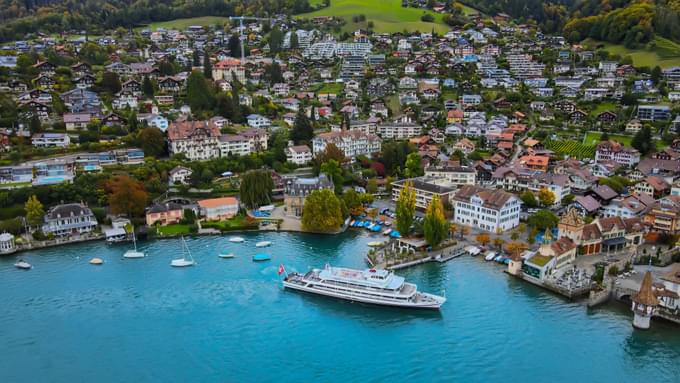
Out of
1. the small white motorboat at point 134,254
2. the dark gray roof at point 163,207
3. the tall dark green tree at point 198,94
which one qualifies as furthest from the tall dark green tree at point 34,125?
the small white motorboat at point 134,254

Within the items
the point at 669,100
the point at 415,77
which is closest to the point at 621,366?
the point at 669,100

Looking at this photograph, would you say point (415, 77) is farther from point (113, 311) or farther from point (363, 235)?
point (113, 311)

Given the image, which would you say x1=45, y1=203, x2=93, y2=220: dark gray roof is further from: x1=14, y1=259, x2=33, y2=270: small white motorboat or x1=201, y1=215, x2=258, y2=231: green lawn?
x1=201, y1=215, x2=258, y2=231: green lawn

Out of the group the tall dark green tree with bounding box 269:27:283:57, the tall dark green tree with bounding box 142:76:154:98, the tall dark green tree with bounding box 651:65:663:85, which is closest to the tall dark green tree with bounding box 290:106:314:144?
the tall dark green tree with bounding box 142:76:154:98

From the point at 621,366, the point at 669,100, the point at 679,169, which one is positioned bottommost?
the point at 621,366

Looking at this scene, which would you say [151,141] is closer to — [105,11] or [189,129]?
[189,129]

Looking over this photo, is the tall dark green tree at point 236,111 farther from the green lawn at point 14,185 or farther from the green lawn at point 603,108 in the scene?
the green lawn at point 603,108
